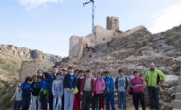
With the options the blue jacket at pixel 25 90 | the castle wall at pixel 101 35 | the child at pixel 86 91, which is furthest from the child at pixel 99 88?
the castle wall at pixel 101 35

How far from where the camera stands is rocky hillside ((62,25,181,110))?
9797 mm

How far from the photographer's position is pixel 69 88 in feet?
24.1

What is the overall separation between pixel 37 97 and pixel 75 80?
2131 millimetres

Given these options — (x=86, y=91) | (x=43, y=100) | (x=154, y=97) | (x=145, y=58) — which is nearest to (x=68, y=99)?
(x=86, y=91)

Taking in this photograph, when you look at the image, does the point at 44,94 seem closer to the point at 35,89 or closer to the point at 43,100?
the point at 43,100

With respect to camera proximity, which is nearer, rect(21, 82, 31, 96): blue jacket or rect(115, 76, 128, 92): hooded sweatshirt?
rect(115, 76, 128, 92): hooded sweatshirt

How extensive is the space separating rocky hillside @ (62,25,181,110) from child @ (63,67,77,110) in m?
3.60

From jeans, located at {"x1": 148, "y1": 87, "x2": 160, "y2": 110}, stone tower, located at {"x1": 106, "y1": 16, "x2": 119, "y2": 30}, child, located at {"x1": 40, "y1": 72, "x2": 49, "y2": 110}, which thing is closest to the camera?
jeans, located at {"x1": 148, "y1": 87, "x2": 160, "y2": 110}

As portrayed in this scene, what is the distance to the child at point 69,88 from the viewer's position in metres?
7.35

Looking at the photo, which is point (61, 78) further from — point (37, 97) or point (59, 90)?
point (37, 97)

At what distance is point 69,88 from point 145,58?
37.2 ft

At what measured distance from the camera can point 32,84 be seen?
27.8 ft

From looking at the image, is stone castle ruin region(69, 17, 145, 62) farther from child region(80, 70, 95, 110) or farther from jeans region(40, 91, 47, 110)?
child region(80, 70, 95, 110)

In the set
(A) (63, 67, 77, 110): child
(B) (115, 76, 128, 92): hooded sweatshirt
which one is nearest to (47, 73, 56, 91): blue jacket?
(A) (63, 67, 77, 110): child
